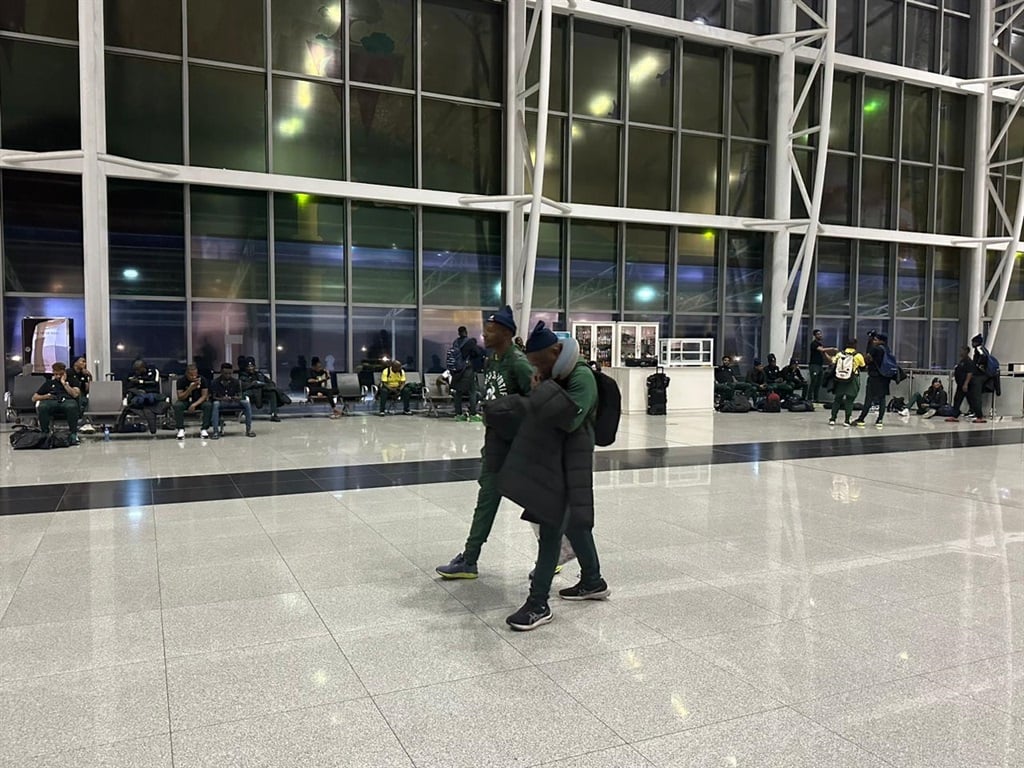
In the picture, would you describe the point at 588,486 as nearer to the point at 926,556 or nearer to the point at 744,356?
the point at 926,556

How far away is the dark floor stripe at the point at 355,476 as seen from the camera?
7.30 m

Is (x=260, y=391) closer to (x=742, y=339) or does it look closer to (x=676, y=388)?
(x=676, y=388)

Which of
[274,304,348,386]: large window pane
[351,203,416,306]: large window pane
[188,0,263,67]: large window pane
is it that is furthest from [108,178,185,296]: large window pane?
[351,203,416,306]: large window pane

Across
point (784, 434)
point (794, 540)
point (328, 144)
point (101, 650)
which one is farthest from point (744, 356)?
point (101, 650)

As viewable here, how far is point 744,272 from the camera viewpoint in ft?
70.4

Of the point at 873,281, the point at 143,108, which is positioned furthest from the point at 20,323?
the point at 873,281

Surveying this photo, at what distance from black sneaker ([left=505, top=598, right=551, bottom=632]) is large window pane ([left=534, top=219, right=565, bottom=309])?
15.2 m

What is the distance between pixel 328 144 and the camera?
55.4 feet

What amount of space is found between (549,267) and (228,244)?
767 cm

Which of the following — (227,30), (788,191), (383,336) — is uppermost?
(227,30)

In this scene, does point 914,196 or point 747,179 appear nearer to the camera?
point 747,179

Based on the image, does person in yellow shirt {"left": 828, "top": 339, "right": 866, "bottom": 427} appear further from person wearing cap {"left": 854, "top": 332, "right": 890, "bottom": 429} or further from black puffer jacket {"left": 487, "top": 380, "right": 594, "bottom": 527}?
black puffer jacket {"left": 487, "top": 380, "right": 594, "bottom": 527}

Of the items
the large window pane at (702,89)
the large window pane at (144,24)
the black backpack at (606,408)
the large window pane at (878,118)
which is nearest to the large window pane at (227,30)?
the large window pane at (144,24)

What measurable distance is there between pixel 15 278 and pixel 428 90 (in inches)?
380
